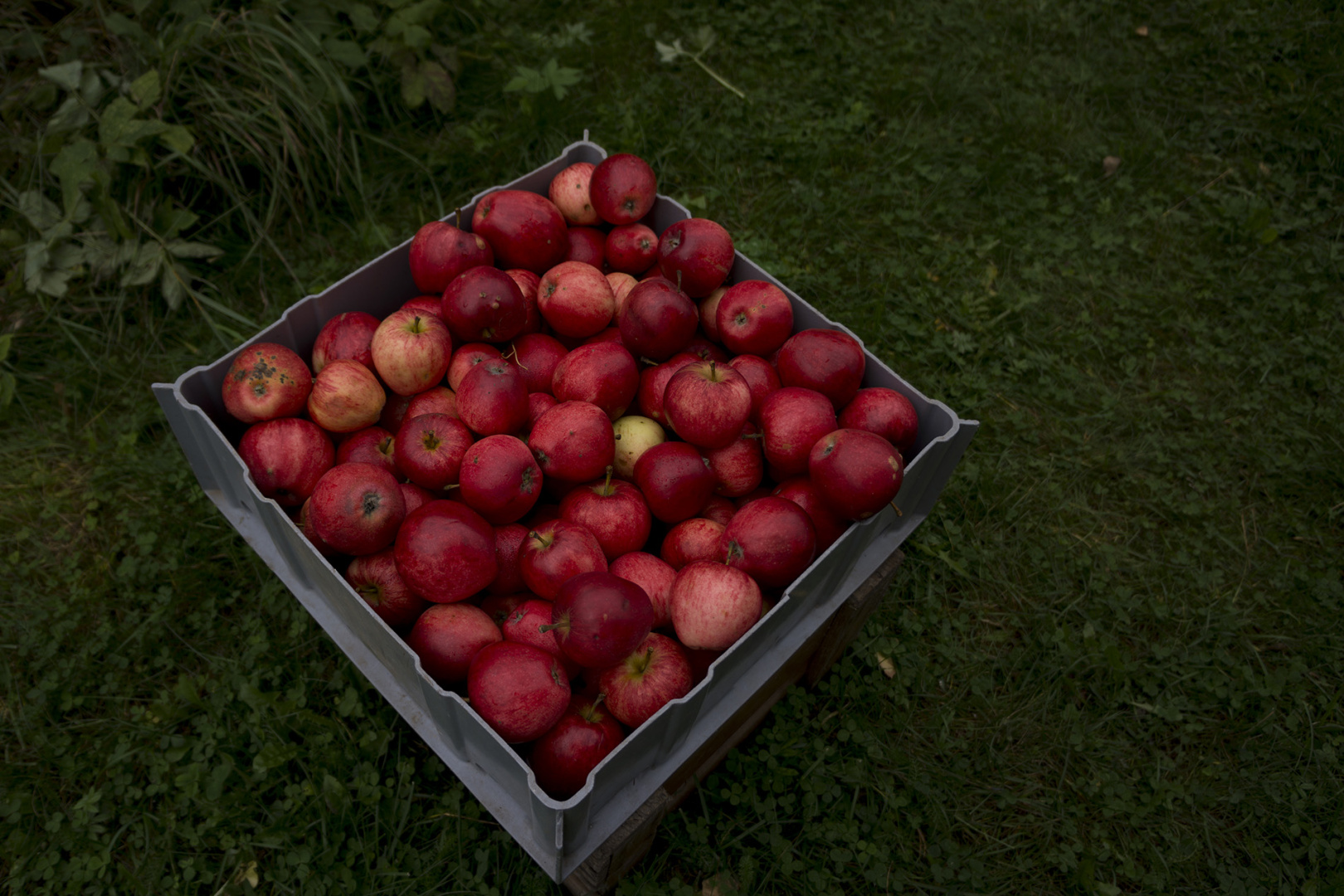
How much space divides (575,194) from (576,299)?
57 centimetres

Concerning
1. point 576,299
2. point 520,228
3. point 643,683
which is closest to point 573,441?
point 576,299

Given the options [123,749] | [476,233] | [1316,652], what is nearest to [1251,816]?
[1316,652]

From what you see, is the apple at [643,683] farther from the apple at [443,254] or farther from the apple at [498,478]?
the apple at [443,254]

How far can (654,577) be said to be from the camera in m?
2.33

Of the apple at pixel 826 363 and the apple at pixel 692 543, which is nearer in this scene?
the apple at pixel 692 543

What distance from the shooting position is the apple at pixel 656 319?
2.58m

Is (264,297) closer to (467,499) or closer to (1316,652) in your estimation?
(467,499)

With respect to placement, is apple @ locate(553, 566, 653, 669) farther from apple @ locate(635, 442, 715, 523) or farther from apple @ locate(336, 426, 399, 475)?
apple @ locate(336, 426, 399, 475)

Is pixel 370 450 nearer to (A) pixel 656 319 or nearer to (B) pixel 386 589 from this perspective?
(B) pixel 386 589

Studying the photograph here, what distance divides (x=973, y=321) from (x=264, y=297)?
3.53 meters

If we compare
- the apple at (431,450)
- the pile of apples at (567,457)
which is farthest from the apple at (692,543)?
the apple at (431,450)

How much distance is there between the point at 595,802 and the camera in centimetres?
203

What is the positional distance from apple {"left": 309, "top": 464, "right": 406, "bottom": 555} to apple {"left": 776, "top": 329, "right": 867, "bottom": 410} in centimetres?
125

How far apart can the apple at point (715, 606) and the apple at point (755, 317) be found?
2.85 feet
